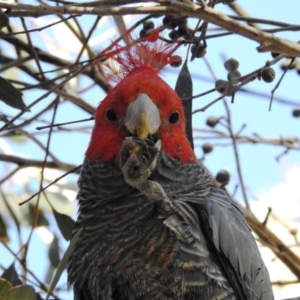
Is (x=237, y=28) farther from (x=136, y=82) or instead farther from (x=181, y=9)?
(x=136, y=82)

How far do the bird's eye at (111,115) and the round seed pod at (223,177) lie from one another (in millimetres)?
677

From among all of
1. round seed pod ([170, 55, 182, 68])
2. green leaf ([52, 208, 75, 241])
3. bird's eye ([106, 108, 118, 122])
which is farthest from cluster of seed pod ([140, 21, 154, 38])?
green leaf ([52, 208, 75, 241])

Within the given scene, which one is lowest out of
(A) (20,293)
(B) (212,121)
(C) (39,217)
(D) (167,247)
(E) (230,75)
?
(A) (20,293)

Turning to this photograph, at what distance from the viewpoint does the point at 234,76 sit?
2406 mm

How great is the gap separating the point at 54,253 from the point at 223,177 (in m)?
0.86

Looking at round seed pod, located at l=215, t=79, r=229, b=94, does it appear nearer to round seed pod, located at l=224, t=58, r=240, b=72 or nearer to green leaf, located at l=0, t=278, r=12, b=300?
round seed pod, located at l=224, t=58, r=240, b=72

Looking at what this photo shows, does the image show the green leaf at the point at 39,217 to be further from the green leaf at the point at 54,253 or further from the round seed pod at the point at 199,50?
the round seed pod at the point at 199,50

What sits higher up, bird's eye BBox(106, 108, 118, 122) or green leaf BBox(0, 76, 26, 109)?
green leaf BBox(0, 76, 26, 109)

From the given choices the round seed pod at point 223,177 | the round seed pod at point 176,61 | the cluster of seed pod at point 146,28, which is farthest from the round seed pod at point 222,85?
the round seed pod at point 223,177

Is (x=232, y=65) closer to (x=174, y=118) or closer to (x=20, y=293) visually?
(x=174, y=118)

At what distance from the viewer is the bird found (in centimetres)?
216

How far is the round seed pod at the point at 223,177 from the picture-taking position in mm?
2895

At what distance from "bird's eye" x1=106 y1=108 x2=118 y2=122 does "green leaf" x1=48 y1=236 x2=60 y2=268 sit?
2.81 ft

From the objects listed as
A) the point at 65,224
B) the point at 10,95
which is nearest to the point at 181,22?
the point at 10,95
